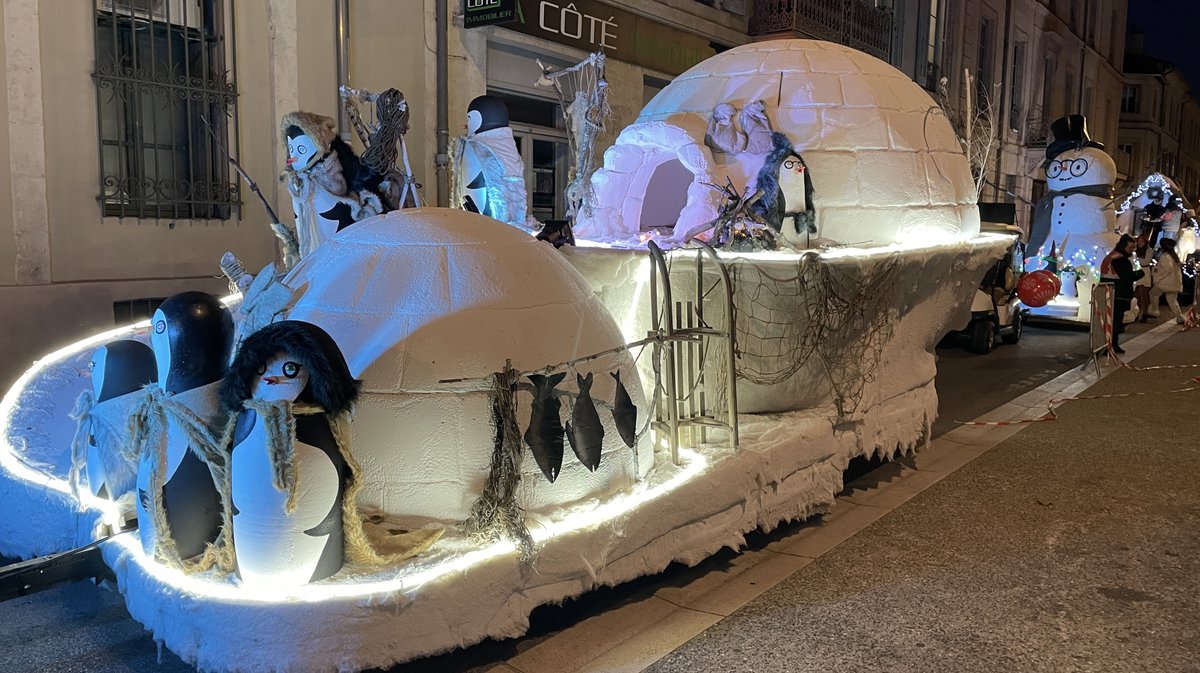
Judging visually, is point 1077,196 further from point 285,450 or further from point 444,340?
point 285,450

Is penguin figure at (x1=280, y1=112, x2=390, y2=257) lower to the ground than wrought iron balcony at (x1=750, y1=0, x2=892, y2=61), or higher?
lower

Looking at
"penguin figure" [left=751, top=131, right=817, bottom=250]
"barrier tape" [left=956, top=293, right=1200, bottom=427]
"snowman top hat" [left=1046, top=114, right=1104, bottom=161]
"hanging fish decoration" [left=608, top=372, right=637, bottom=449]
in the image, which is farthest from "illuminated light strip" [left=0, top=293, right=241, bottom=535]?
"snowman top hat" [left=1046, top=114, right=1104, bottom=161]

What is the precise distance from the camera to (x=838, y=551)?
5.07 metres

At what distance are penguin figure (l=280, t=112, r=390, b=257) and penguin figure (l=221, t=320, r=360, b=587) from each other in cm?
209

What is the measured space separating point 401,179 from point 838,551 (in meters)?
3.29

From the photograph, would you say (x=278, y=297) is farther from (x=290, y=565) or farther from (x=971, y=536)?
(x=971, y=536)

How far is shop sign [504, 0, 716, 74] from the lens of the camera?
1149cm

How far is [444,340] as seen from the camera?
386 cm

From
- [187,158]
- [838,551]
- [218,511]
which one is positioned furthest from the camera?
[187,158]

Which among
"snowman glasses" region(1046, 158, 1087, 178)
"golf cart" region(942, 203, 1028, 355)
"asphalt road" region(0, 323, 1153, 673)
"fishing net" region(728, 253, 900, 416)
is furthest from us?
"snowman glasses" region(1046, 158, 1087, 178)

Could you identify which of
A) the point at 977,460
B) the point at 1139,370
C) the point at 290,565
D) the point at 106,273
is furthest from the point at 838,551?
the point at 1139,370

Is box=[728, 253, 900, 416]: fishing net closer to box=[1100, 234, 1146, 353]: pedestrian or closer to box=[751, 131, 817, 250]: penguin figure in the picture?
box=[751, 131, 817, 250]: penguin figure

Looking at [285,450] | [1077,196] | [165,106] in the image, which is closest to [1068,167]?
[1077,196]

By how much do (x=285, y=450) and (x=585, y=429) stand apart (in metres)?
1.38
